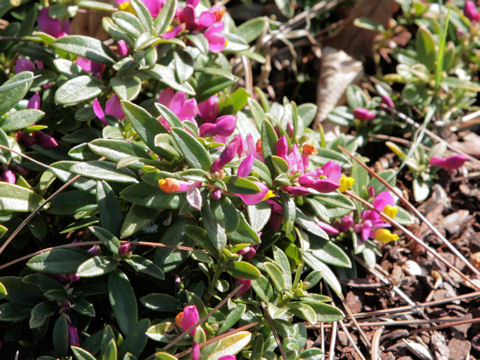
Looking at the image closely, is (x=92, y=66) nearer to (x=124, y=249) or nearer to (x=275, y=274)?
(x=124, y=249)

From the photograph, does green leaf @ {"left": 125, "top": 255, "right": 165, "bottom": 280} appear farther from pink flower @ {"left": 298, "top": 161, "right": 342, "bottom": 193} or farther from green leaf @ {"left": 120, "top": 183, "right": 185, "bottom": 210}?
pink flower @ {"left": 298, "top": 161, "right": 342, "bottom": 193}

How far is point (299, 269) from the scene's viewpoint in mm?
1757

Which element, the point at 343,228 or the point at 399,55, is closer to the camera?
the point at 343,228

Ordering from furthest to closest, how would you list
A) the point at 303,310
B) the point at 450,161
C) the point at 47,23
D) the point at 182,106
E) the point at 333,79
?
1. the point at 333,79
2. the point at 450,161
3. the point at 47,23
4. the point at 182,106
5. the point at 303,310

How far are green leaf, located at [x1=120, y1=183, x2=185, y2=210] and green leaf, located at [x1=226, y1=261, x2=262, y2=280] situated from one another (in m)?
0.26

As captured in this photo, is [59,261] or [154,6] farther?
[154,6]

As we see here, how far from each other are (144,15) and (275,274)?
1019 millimetres

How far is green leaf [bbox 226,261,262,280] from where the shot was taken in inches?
64.3

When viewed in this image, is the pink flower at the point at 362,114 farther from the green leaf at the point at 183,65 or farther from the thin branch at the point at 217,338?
the thin branch at the point at 217,338

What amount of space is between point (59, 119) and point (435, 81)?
1.83m

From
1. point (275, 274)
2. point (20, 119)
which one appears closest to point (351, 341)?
point (275, 274)

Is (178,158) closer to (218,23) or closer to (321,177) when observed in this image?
(321,177)

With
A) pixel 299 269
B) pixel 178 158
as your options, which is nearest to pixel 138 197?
pixel 178 158

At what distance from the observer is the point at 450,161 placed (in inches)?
96.1
